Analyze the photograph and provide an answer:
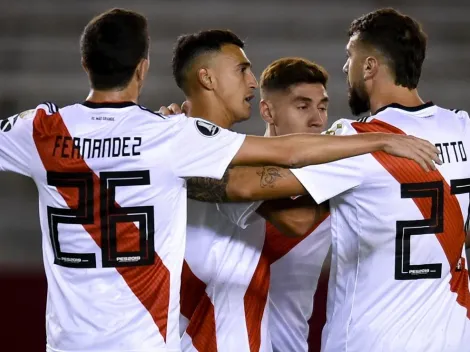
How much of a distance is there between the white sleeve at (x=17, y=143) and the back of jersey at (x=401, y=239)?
94 centimetres

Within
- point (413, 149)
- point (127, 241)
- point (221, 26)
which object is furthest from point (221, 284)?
point (221, 26)

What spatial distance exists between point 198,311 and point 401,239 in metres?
0.84

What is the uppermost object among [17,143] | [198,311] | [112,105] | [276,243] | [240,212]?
[112,105]

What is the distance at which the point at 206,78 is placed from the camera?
158 inches

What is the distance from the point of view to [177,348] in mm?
3396

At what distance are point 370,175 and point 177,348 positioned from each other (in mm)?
846

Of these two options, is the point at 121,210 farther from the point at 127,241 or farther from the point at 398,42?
the point at 398,42

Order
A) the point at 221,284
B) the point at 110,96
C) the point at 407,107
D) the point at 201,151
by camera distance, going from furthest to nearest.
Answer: the point at 221,284 < the point at 407,107 < the point at 110,96 < the point at 201,151

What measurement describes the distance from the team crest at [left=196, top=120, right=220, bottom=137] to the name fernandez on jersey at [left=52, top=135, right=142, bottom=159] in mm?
198

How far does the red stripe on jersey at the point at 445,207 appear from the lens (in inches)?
134

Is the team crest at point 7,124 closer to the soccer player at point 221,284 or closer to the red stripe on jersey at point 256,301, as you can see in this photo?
the soccer player at point 221,284

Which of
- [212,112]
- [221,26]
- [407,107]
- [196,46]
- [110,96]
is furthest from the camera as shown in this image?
[221,26]

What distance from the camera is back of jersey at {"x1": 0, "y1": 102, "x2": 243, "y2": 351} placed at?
10.8 feet

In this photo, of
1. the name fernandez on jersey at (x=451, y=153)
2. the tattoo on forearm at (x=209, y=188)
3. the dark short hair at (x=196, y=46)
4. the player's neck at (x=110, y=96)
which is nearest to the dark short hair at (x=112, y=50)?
the player's neck at (x=110, y=96)
